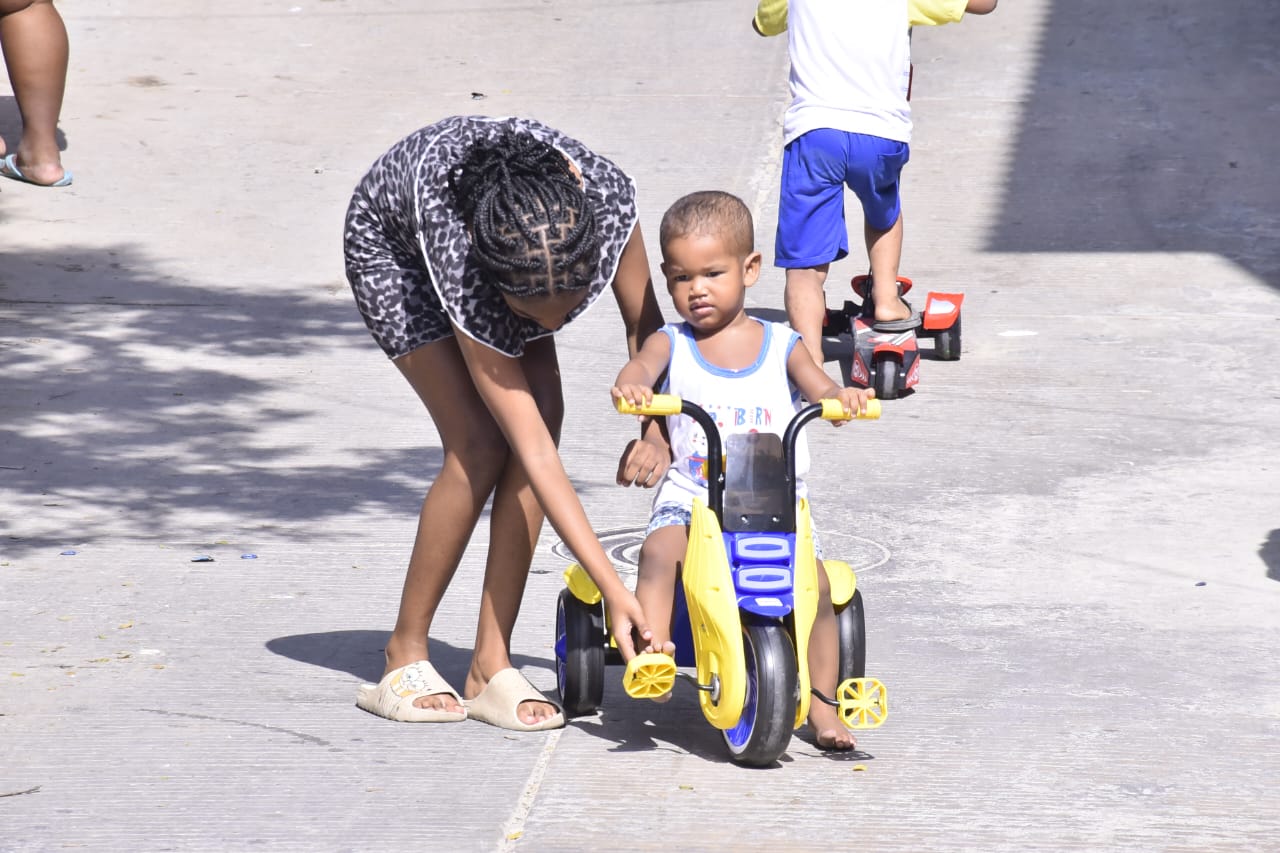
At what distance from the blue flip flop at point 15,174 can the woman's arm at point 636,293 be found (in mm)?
5872

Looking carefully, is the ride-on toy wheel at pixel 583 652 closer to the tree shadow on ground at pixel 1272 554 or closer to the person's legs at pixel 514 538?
the person's legs at pixel 514 538

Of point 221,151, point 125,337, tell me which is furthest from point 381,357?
point 221,151

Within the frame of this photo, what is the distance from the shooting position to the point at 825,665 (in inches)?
165

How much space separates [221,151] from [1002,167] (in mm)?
4357

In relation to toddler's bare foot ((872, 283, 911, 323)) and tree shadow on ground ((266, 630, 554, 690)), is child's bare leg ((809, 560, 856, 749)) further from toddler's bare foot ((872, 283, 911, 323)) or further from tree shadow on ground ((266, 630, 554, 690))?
toddler's bare foot ((872, 283, 911, 323))

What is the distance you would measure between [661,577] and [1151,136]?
7557mm

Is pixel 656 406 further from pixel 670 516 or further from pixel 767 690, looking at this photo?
pixel 767 690

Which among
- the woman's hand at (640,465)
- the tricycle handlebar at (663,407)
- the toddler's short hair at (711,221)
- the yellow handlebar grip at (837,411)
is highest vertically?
the toddler's short hair at (711,221)

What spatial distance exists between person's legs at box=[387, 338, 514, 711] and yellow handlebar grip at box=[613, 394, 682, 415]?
455 mm

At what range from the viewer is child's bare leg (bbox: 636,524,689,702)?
4.17 m

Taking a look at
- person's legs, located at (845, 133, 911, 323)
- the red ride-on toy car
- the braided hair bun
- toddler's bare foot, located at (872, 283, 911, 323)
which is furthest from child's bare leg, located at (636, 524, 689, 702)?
toddler's bare foot, located at (872, 283, 911, 323)

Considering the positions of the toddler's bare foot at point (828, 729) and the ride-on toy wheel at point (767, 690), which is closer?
the ride-on toy wheel at point (767, 690)

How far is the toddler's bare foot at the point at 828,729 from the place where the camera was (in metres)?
4.17

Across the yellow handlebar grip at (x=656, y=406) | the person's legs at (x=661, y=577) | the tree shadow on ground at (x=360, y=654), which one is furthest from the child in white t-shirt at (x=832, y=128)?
the yellow handlebar grip at (x=656, y=406)
